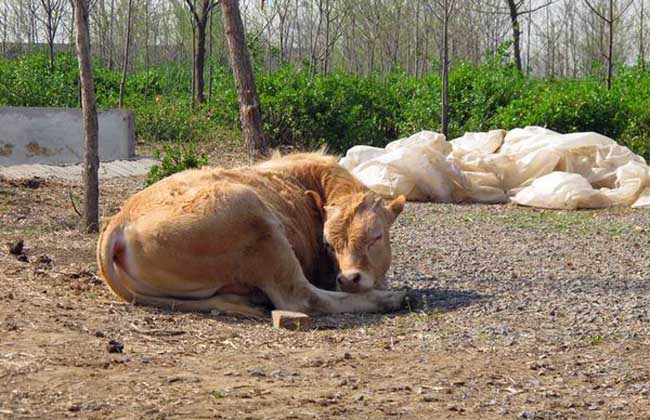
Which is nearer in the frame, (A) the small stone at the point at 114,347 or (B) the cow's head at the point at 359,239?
(A) the small stone at the point at 114,347

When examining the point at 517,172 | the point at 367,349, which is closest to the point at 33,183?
the point at 517,172

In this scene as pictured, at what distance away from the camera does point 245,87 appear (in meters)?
10.8

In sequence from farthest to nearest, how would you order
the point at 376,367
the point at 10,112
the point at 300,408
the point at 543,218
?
1. the point at 10,112
2. the point at 543,218
3. the point at 376,367
4. the point at 300,408

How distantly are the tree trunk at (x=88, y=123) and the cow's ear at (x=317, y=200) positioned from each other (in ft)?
8.86

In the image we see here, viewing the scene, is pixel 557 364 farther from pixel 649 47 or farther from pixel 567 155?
pixel 649 47

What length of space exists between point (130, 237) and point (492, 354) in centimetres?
222

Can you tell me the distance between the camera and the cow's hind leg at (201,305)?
606 centimetres

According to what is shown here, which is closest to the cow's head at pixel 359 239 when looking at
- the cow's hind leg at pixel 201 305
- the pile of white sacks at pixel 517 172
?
the cow's hind leg at pixel 201 305

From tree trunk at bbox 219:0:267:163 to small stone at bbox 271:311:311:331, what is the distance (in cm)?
501

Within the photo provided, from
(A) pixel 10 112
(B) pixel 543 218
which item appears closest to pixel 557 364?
(B) pixel 543 218

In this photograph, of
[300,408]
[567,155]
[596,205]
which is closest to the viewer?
[300,408]

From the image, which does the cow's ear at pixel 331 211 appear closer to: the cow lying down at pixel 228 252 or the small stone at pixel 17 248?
the cow lying down at pixel 228 252

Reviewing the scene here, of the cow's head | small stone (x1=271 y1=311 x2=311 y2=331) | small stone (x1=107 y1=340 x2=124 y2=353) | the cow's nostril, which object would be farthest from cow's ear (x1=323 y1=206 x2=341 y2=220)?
small stone (x1=107 y1=340 x2=124 y2=353)

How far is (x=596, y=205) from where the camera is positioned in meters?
11.8
